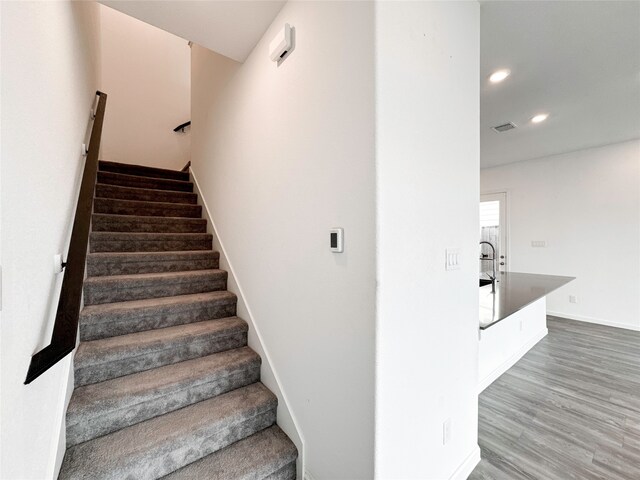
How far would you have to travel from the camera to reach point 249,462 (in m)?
1.42

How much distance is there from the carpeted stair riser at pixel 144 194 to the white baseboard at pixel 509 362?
3.63 meters

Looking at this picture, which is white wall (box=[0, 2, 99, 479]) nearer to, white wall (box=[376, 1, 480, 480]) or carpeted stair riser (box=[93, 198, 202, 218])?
white wall (box=[376, 1, 480, 480])

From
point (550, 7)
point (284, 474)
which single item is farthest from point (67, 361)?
point (550, 7)

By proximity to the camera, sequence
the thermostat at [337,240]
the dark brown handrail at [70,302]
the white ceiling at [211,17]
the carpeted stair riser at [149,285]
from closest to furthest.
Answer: the dark brown handrail at [70,302], the thermostat at [337,240], the white ceiling at [211,17], the carpeted stair riser at [149,285]

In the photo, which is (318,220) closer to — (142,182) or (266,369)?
(266,369)

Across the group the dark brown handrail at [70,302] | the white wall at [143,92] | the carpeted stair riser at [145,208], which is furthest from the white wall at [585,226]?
the white wall at [143,92]

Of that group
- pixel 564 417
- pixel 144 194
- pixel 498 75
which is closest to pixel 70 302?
pixel 144 194

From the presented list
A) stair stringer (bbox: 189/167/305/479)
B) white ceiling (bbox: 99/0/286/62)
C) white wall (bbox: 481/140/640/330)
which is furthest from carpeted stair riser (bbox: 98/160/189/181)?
white wall (bbox: 481/140/640/330)

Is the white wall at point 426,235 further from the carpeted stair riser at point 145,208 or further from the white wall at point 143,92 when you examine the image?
the white wall at point 143,92

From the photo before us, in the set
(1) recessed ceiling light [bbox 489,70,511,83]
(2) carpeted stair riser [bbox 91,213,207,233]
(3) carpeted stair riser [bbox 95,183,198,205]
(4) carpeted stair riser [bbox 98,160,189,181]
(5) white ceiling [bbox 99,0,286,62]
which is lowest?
(2) carpeted stair riser [bbox 91,213,207,233]

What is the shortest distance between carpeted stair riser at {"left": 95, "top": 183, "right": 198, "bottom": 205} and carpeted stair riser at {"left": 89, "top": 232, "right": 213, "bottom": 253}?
755 millimetres

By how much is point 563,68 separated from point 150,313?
12.5ft

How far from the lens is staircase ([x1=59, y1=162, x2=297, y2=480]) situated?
1355 mm

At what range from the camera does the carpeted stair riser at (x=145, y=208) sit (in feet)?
9.10
